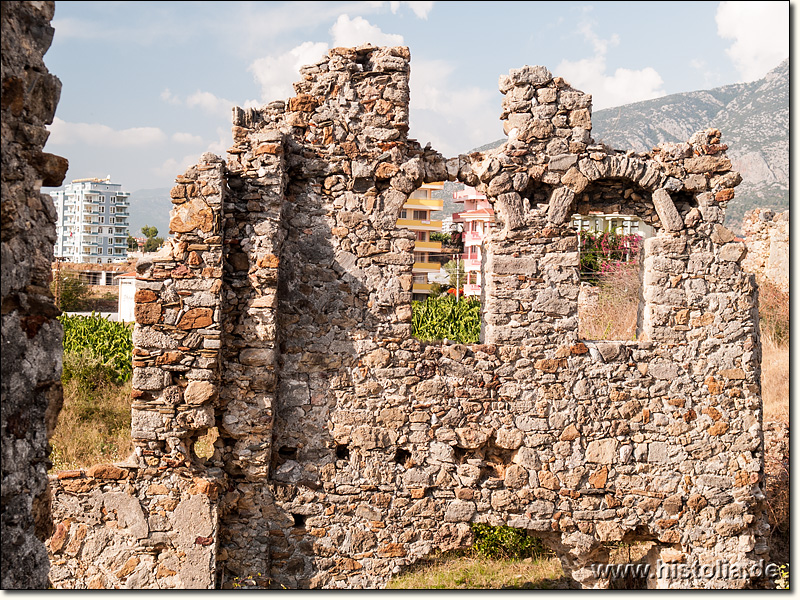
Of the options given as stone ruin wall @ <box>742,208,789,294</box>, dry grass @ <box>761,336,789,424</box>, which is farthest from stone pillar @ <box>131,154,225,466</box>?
stone ruin wall @ <box>742,208,789,294</box>

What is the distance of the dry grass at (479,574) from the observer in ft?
22.2

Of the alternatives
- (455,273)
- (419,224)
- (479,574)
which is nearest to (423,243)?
(419,224)

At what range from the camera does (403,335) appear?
6773mm

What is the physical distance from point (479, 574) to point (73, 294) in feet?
93.6

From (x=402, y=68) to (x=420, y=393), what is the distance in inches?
127

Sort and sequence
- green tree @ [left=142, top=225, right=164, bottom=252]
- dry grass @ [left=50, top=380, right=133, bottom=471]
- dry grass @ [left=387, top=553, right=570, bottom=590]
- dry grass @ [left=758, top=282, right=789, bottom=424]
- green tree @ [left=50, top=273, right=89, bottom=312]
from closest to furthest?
dry grass @ [left=387, top=553, right=570, bottom=590], dry grass @ [left=50, top=380, right=133, bottom=471], dry grass @ [left=758, top=282, right=789, bottom=424], green tree @ [left=50, top=273, right=89, bottom=312], green tree @ [left=142, top=225, right=164, bottom=252]

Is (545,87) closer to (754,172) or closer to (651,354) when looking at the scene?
(651,354)

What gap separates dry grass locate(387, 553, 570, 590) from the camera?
6770mm

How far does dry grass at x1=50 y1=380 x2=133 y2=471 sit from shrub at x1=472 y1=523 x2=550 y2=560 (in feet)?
18.6

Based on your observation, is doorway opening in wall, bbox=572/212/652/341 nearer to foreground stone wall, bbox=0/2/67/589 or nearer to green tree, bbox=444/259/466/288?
foreground stone wall, bbox=0/2/67/589

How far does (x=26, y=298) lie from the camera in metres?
3.01

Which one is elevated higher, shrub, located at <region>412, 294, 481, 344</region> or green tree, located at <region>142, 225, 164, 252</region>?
green tree, located at <region>142, 225, 164, 252</region>

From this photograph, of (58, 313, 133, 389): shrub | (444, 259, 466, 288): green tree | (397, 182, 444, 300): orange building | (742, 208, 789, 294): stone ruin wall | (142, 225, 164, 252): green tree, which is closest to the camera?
(58, 313, 133, 389): shrub

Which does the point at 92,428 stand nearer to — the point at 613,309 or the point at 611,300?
the point at 613,309
